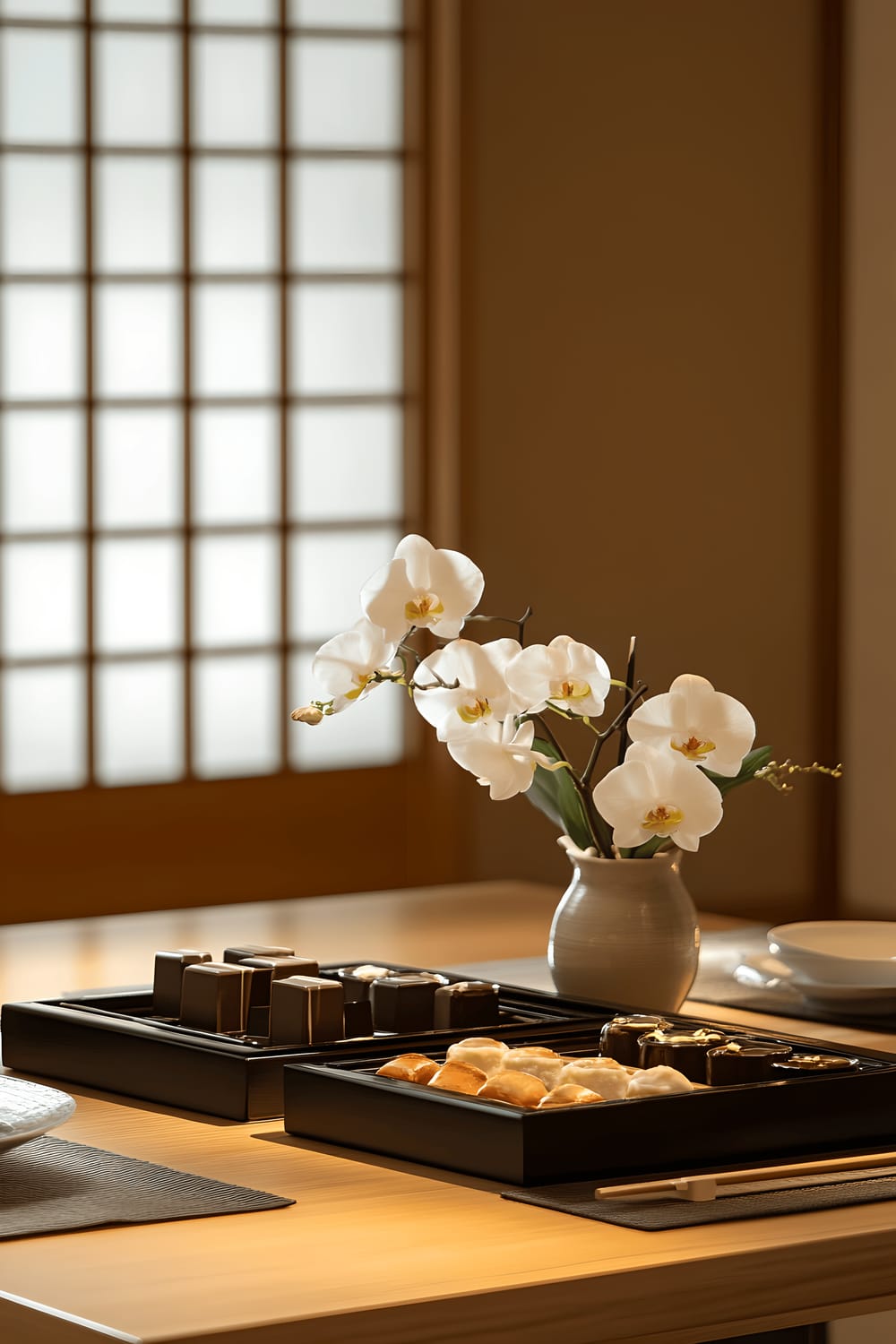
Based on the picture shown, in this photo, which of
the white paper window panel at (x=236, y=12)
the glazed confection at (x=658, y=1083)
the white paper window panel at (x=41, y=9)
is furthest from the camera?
the white paper window panel at (x=236, y=12)

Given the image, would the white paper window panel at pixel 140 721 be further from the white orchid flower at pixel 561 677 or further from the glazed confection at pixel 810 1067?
the glazed confection at pixel 810 1067

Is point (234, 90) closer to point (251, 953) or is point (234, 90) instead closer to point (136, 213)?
point (136, 213)

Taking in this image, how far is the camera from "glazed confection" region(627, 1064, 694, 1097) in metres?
1.17

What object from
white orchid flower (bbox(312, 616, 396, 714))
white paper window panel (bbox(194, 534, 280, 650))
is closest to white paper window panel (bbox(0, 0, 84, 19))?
white paper window panel (bbox(194, 534, 280, 650))

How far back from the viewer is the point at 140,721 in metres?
4.57

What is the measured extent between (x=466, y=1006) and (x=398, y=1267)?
41cm

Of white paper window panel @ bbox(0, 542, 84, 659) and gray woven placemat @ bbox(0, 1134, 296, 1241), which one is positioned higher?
white paper window panel @ bbox(0, 542, 84, 659)

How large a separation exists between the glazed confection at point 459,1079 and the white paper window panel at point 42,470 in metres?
3.34

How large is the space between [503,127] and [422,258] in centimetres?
32

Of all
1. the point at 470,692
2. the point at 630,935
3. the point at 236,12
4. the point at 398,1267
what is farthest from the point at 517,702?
the point at 236,12

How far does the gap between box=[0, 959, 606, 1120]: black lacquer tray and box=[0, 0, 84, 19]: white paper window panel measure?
3230 mm

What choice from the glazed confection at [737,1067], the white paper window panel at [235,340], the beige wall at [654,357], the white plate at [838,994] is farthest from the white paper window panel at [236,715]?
the glazed confection at [737,1067]

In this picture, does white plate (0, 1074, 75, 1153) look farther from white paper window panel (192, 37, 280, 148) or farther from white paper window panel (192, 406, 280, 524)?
white paper window panel (192, 37, 280, 148)

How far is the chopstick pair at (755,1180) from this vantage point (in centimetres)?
109
